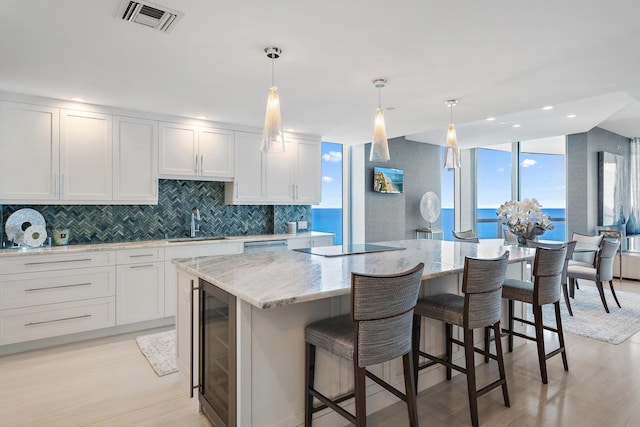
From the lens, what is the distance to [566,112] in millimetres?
4871

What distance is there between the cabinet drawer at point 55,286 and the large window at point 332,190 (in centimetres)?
338

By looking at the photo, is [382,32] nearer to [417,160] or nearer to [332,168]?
[332,168]

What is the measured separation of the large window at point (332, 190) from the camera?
6245 mm

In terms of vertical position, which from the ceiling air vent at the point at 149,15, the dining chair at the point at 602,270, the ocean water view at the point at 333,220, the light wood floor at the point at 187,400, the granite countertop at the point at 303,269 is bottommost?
the light wood floor at the point at 187,400

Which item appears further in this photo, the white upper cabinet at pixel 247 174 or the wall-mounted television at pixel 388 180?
the wall-mounted television at pixel 388 180

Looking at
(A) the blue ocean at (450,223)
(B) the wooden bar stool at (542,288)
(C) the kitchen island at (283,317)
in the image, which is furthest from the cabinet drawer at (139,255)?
(B) the wooden bar stool at (542,288)

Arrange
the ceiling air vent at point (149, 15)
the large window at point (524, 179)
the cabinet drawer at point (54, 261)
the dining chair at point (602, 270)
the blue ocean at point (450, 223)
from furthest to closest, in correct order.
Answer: the large window at point (524, 179)
the blue ocean at point (450, 223)
the dining chair at point (602, 270)
the cabinet drawer at point (54, 261)
the ceiling air vent at point (149, 15)

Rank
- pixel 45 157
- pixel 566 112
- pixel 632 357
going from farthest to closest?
1. pixel 566 112
2. pixel 45 157
3. pixel 632 357

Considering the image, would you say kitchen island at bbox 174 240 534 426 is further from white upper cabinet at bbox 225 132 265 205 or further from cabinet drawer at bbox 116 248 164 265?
white upper cabinet at bbox 225 132 265 205

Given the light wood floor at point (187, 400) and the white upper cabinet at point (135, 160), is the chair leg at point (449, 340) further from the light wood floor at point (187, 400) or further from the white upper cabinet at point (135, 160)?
the white upper cabinet at point (135, 160)

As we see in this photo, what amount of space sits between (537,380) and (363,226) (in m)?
3.80

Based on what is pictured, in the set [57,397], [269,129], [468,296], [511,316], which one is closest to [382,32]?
[269,129]

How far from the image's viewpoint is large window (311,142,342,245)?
20.5 feet

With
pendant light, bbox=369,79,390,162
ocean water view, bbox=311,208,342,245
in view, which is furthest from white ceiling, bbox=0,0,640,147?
ocean water view, bbox=311,208,342,245
